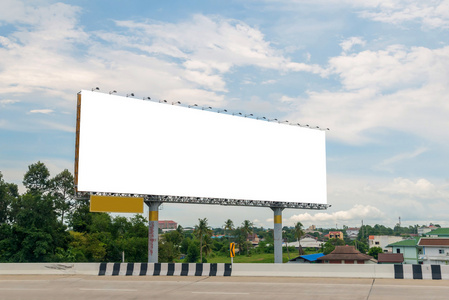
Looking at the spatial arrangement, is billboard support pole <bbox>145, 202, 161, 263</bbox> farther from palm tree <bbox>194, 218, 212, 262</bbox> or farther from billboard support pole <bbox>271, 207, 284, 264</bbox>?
palm tree <bbox>194, 218, 212, 262</bbox>

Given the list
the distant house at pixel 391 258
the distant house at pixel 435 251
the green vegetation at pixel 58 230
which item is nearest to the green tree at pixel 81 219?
the green vegetation at pixel 58 230

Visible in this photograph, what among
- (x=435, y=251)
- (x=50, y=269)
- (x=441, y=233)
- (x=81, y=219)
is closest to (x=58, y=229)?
(x=81, y=219)

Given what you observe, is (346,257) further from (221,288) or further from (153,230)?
(221,288)

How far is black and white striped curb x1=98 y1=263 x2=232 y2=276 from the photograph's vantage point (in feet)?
70.6

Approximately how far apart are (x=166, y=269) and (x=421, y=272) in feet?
38.4

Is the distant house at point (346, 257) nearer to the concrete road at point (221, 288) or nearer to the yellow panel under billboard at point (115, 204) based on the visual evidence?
the yellow panel under billboard at point (115, 204)

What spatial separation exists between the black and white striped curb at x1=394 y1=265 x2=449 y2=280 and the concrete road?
0.69 meters

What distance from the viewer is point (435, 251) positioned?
2808 inches

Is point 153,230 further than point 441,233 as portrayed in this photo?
No

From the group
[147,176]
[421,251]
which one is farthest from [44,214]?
[421,251]

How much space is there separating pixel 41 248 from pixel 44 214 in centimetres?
411

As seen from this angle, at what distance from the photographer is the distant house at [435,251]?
70438 mm

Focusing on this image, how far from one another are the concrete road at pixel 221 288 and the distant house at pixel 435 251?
5951 centimetres

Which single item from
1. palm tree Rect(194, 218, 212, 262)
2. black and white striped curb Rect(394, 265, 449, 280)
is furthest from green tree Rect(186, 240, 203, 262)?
black and white striped curb Rect(394, 265, 449, 280)
